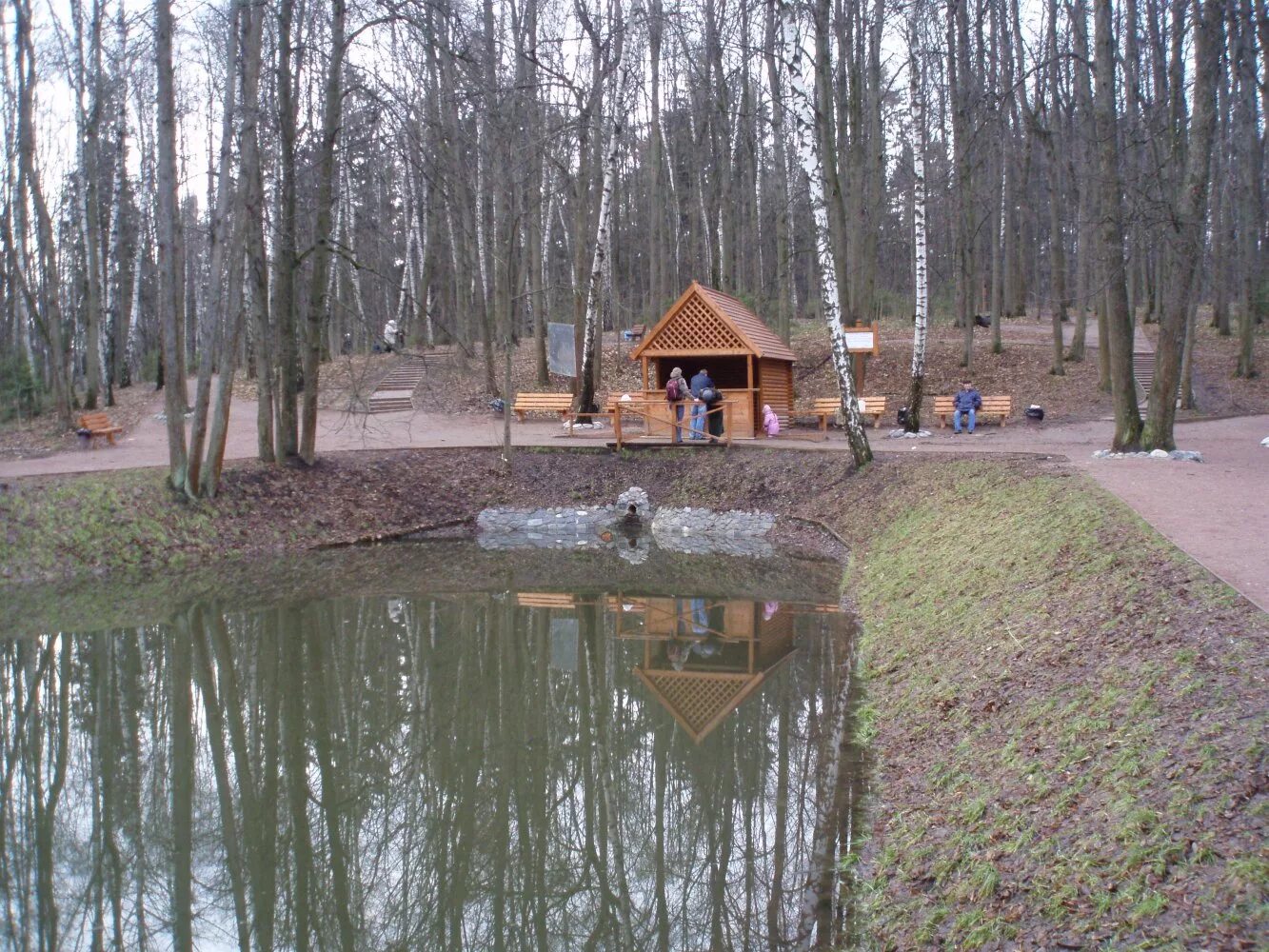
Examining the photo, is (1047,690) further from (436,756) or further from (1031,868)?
(436,756)

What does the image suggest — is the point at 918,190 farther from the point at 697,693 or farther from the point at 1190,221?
the point at 697,693

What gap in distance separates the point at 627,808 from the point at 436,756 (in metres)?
1.47

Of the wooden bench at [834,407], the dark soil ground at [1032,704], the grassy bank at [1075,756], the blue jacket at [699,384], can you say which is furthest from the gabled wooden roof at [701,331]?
the grassy bank at [1075,756]

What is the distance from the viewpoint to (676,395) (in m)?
18.8

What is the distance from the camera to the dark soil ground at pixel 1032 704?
3.80 meters

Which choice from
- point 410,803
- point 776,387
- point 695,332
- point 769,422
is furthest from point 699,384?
point 410,803

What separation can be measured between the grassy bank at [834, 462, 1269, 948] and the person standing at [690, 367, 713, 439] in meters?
9.94

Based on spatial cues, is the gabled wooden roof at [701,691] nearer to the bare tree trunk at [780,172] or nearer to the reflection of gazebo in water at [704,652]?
the reflection of gazebo in water at [704,652]

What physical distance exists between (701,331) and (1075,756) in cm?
1458

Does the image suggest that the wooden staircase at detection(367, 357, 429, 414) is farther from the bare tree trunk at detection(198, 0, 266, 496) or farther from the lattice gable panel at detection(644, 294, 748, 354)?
the bare tree trunk at detection(198, 0, 266, 496)

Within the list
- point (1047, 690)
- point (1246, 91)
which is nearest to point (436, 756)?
point (1047, 690)

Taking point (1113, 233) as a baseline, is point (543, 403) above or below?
below

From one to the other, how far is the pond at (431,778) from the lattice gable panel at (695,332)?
8055mm

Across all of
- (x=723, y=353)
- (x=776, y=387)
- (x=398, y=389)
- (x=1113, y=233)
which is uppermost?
(x=1113, y=233)
